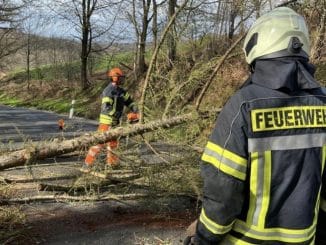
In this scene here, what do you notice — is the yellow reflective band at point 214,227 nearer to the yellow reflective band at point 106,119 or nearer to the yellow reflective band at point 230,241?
the yellow reflective band at point 230,241

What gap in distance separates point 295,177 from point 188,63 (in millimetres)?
3712

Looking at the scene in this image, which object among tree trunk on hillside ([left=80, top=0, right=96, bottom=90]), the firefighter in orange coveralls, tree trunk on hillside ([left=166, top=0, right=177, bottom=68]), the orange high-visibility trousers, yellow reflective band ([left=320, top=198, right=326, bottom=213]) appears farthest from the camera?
tree trunk on hillside ([left=80, top=0, right=96, bottom=90])

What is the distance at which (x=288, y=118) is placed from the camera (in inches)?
69.6

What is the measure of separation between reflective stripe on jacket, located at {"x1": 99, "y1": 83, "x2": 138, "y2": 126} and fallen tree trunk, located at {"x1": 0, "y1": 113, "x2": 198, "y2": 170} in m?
2.91

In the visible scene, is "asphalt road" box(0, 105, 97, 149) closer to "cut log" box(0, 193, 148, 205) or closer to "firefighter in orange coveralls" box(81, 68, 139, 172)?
"firefighter in orange coveralls" box(81, 68, 139, 172)

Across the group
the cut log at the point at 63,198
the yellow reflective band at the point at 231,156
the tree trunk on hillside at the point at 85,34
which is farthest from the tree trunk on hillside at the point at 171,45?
the tree trunk on hillside at the point at 85,34

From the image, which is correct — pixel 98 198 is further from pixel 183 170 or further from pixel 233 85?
pixel 233 85

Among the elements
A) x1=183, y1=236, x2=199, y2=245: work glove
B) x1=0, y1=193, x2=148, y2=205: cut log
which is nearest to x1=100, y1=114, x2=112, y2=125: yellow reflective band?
x1=0, y1=193, x2=148, y2=205: cut log

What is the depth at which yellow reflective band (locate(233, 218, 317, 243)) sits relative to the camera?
1797 millimetres

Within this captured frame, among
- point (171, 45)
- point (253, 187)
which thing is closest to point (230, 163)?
point (253, 187)

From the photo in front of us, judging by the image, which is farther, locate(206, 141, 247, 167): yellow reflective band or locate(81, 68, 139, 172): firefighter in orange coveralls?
locate(81, 68, 139, 172): firefighter in orange coveralls

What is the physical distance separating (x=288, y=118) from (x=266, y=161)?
198 millimetres

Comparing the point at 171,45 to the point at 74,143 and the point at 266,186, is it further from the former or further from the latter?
the point at 266,186

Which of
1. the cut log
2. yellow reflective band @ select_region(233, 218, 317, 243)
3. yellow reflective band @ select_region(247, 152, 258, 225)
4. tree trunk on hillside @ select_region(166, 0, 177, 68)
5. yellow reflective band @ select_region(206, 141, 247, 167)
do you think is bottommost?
the cut log
